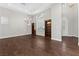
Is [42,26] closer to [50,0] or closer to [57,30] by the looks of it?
[57,30]

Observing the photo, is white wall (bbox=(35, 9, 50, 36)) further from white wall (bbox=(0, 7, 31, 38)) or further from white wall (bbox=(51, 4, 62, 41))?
white wall (bbox=(51, 4, 62, 41))

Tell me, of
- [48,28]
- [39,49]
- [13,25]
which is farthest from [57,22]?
[13,25]

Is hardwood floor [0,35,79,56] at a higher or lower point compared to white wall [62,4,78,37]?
lower

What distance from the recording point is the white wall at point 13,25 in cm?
952

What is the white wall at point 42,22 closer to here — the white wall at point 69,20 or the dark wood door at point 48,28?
the dark wood door at point 48,28

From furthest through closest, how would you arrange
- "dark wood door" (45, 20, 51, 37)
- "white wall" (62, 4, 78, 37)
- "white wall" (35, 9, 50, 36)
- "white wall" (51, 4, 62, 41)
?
1. "white wall" (35, 9, 50, 36)
2. "white wall" (62, 4, 78, 37)
3. "dark wood door" (45, 20, 51, 37)
4. "white wall" (51, 4, 62, 41)

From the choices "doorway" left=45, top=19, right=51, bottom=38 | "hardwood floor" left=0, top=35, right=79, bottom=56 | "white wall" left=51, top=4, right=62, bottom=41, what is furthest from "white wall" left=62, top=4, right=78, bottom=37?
"hardwood floor" left=0, top=35, right=79, bottom=56

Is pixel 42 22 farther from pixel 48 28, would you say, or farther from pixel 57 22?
pixel 57 22

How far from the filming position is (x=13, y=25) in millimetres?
10695

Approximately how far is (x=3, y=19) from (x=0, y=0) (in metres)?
7.26

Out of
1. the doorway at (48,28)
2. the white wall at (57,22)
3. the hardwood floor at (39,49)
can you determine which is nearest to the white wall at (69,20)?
the doorway at (48,28)

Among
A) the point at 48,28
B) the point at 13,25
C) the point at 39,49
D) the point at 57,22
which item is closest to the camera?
the point at 39,49

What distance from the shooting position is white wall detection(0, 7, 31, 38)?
952cm

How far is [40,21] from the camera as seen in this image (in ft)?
40.1
